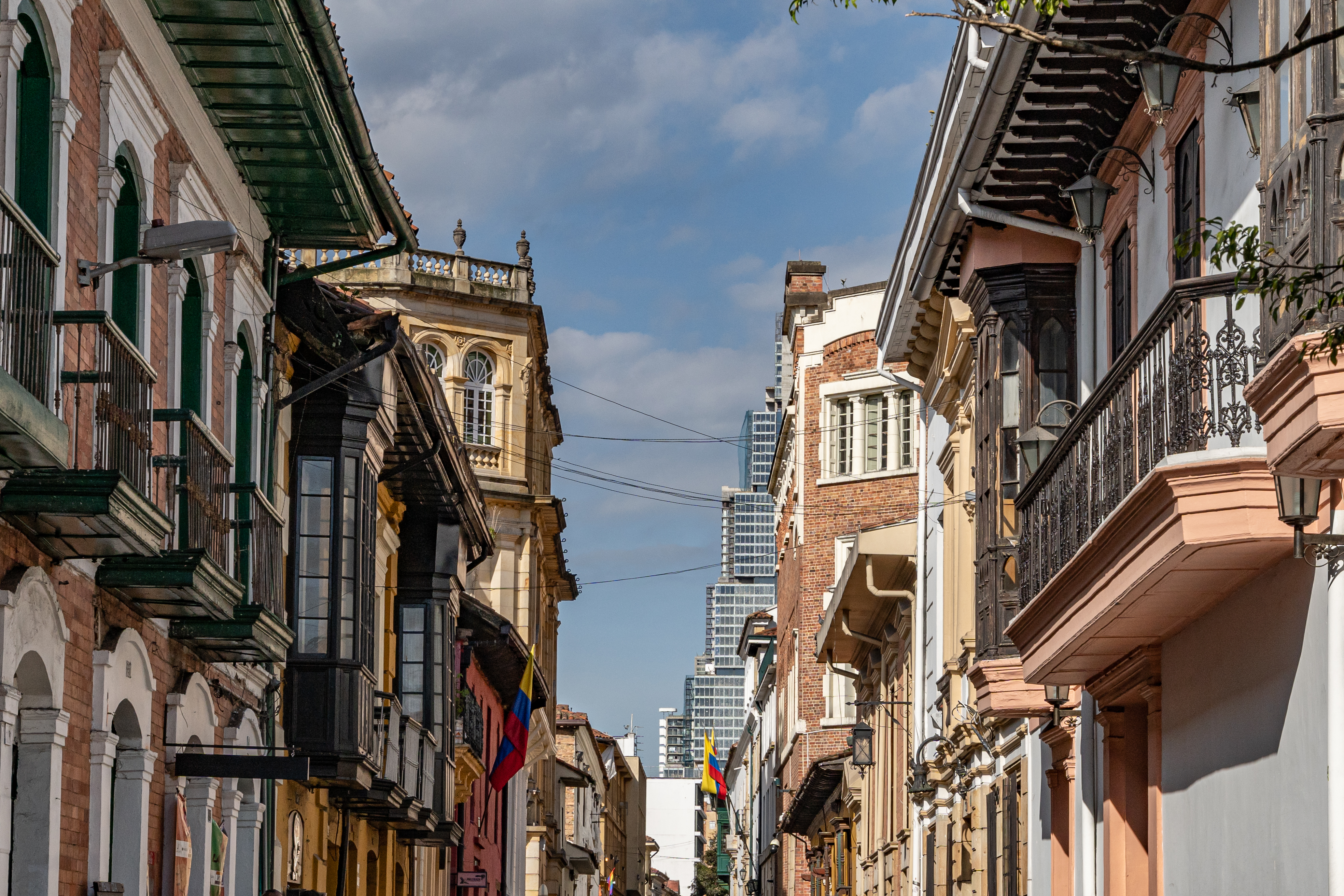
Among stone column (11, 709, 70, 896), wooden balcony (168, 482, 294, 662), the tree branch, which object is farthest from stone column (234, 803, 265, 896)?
the tree branch

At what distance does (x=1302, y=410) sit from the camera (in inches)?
282

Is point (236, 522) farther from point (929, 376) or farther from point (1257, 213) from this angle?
point (929, 376)

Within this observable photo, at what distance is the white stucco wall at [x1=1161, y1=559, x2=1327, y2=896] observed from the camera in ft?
28.5

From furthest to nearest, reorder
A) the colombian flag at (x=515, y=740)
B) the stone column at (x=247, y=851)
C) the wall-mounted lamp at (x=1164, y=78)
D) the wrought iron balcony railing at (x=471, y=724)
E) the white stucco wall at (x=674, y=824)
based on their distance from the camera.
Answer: the white stucco wall at (x=674, y=824)
the wrought iron balcony railing at (x=471, y=724)
the colombian flag at (x=515, y=740)
the stone column at (x=247, y=851)
the wall-mounted lamp at (x=1164, y=78)

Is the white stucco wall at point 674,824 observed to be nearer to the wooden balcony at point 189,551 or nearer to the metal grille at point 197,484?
the metal grille at point 197,484

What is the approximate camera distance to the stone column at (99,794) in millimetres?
11602

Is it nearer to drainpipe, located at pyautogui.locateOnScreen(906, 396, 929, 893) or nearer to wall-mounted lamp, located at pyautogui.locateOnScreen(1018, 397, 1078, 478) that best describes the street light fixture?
wall-mounted lamp, located at pyautogui.locateOnScreen(1018, 397, 1078, 478)

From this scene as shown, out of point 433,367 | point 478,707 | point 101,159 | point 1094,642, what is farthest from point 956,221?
point 433,367

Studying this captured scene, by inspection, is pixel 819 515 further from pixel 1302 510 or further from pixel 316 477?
pixel 1302 510

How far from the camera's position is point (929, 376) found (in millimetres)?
22219

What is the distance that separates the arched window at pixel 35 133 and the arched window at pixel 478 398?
108 feet

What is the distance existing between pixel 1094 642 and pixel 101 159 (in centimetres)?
641

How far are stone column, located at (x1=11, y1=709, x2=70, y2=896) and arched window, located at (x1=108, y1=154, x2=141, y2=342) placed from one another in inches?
117

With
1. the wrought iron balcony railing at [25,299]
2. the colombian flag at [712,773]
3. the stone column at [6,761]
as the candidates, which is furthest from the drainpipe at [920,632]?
the colombian flag at [712,773]
